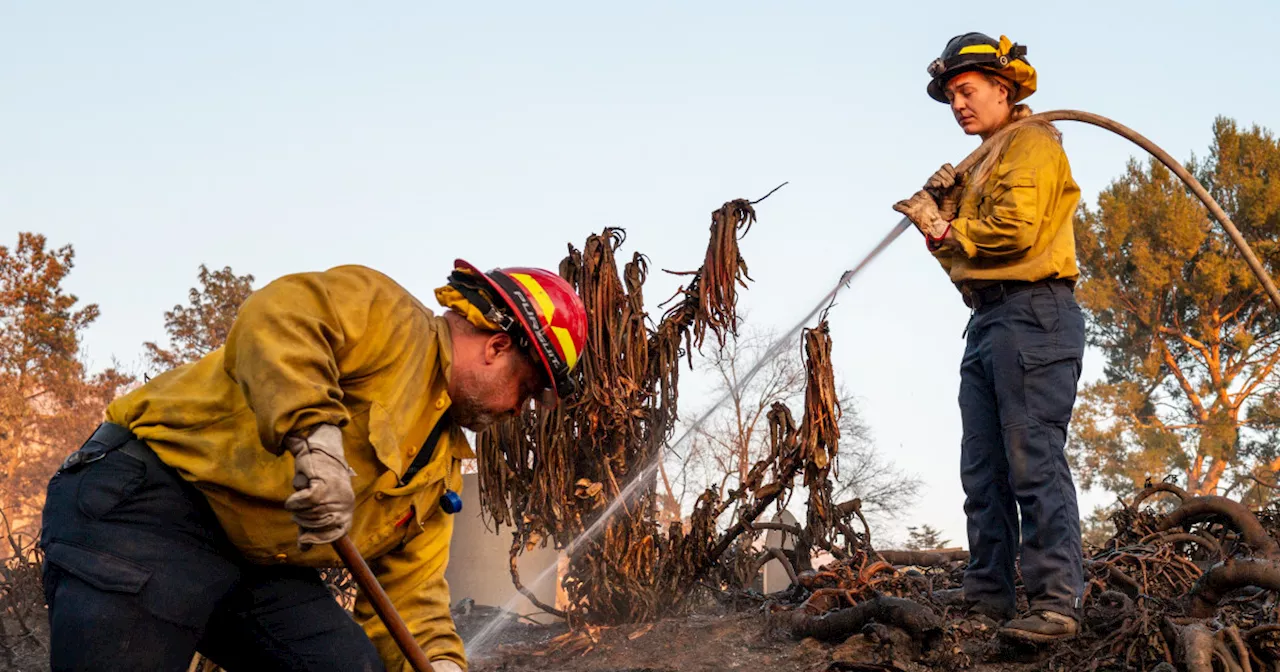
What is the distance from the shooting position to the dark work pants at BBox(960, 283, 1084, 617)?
4895mm

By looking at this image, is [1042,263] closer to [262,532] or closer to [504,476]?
[504,476]

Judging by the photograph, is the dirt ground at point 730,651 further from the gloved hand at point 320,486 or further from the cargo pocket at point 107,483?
the cargo pocket at point 107,483

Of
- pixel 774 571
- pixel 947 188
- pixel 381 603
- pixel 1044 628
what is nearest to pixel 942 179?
pixel 947 188

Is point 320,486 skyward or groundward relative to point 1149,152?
groundward

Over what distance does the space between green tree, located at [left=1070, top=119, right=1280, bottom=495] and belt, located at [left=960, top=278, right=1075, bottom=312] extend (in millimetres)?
21985

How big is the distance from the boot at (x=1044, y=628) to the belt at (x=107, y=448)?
357 centimetres

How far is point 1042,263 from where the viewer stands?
202 inches

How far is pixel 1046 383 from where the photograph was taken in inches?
198

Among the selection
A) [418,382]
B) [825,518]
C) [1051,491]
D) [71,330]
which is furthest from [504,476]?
[71,330]

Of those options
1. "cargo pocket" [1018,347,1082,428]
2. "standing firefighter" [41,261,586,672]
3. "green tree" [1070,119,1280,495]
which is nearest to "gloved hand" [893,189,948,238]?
"cargo pocket" [1018,347,1082,428]

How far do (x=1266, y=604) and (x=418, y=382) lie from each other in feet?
13.8

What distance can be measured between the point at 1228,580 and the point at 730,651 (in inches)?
90.9

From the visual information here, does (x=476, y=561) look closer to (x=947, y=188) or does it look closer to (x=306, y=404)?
(x=947, y=188)

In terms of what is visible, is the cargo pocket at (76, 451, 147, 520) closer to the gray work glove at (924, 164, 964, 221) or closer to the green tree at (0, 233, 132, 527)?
the gray work glove at (924, 164, 964, 221)
